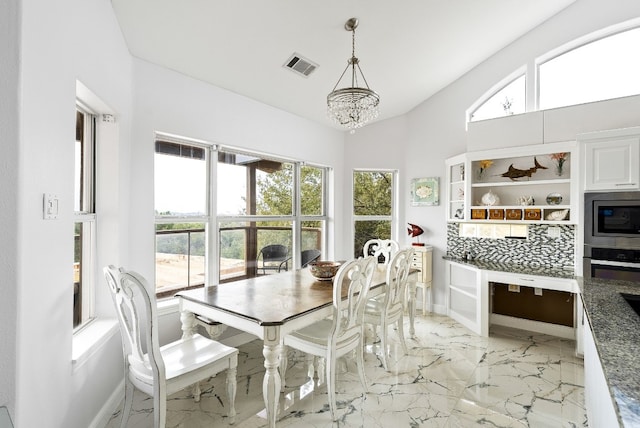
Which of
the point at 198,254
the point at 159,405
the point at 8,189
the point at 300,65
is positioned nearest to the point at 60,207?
the point at 8,189

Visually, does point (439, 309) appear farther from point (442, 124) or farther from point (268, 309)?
point (268, 309)

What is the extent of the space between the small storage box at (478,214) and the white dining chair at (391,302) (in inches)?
50.2

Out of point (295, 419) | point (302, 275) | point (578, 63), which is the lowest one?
point (295, 419)

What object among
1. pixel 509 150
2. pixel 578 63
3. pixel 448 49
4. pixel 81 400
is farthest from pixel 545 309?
pixel 81 400

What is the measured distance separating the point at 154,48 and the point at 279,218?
2204 millimetres

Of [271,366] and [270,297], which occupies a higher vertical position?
[270,297]

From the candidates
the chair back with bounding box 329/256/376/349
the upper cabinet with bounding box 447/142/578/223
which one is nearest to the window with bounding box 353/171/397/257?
the upper cabinet with bounding box 447/142/578/223

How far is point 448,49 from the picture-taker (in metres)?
3.44

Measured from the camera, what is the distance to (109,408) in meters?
2.12

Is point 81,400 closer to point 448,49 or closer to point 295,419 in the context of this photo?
point 295,419

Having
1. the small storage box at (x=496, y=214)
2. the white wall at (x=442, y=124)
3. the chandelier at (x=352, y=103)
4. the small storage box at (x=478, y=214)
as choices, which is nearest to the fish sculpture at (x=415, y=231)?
the white wall at (x=442, y=124)

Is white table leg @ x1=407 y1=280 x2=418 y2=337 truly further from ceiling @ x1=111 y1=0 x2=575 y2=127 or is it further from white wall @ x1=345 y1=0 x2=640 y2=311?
ceiling @ x1=111 y1=0 x2=575 y2=127

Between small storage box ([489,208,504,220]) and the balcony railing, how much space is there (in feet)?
8.43

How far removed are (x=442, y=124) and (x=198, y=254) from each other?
3.50 meters
